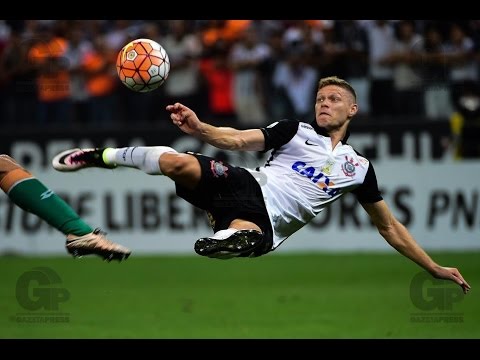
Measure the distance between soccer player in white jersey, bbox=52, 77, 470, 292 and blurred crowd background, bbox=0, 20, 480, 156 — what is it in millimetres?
7272

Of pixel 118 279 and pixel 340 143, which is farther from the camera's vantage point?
pixel 118 279

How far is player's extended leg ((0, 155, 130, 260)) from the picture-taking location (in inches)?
308

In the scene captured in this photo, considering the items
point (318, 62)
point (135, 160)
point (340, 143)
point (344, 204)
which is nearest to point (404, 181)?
point (344, 204)

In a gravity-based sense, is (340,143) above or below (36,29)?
below

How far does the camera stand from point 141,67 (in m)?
8.32

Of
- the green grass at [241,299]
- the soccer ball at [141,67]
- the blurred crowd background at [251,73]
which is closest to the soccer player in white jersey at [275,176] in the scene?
the soccer ball at [141,67]

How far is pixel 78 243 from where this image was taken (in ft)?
25.6

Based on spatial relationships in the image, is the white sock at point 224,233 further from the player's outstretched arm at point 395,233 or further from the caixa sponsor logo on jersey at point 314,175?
the player's outstretched arm at point 395,233

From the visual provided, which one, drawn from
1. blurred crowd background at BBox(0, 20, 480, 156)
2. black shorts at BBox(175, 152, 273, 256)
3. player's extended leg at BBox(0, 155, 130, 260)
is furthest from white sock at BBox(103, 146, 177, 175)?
blurred crowd background at BBox(0, 20, 480, 156)

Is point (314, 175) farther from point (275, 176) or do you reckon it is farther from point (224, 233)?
point (224, 233)

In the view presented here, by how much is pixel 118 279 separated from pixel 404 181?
16.7ft

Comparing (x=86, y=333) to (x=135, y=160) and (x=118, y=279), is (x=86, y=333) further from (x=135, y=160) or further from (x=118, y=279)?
(x=118, y=279)

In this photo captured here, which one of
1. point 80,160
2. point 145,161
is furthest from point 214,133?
point 80,160

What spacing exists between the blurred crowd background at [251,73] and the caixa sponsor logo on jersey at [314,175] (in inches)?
292
